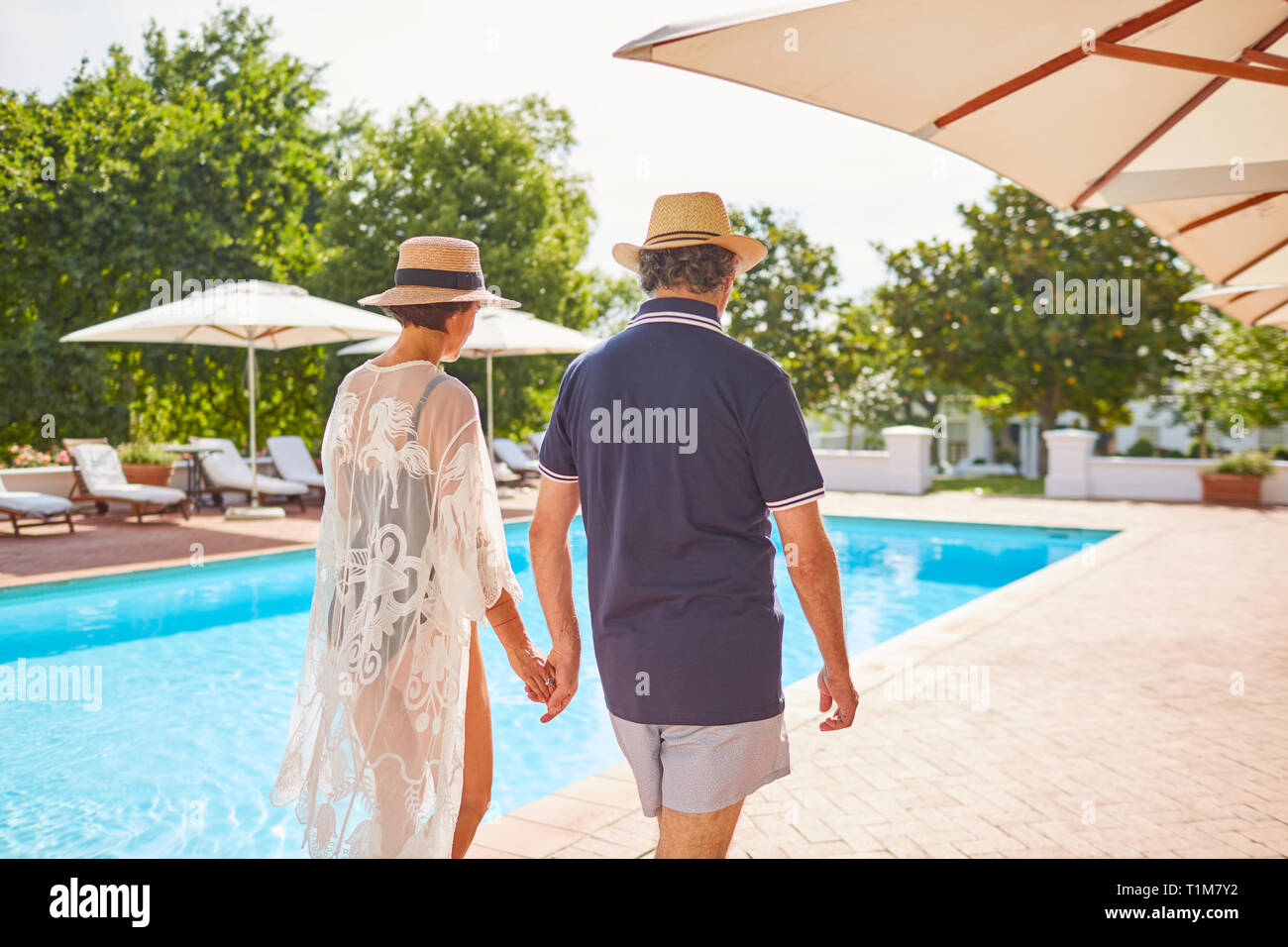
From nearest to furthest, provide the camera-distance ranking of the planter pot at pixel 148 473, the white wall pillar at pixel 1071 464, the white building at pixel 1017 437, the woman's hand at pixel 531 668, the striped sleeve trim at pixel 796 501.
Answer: the striped sleeve trim at pixel 796 501, the woman's hand at pixel 531 668, the planter pot at pixel 148 473, the white wall pillar at pixel 1071 464, the white building at pixel 1017 437

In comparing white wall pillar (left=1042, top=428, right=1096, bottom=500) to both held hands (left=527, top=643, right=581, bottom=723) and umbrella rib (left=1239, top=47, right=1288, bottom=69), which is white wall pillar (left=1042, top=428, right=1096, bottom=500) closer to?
umbrella rib (left=1239, top=47, right=1288, bottom=69)

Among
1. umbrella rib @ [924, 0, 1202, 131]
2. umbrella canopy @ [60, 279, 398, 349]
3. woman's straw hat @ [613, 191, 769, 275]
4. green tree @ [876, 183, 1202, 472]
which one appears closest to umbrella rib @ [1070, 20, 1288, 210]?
umbrella rib @ [924, 0, 1202, 131]

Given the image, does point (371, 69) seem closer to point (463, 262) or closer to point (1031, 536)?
point (1031, 536)

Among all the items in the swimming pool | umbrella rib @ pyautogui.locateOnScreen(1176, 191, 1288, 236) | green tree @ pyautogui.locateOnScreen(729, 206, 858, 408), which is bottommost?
the swimming pool

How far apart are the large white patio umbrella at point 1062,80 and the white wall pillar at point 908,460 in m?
15.8

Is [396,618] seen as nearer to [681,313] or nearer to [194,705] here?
[681,313]

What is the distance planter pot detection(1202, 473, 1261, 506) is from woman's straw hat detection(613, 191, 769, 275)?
56.4ft

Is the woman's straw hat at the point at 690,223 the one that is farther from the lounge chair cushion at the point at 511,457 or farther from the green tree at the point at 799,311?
the green tree at the point at 799,311

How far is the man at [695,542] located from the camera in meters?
1.97

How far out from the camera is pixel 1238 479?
649 inches

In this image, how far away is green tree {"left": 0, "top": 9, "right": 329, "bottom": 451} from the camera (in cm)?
1817

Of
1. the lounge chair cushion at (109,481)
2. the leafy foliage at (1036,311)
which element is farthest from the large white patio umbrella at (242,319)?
the leafy foliage at (1036,311)

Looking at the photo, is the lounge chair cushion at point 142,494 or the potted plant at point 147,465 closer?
the lounge chair cushion at point 142,494

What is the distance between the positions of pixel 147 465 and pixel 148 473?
0.24 m
